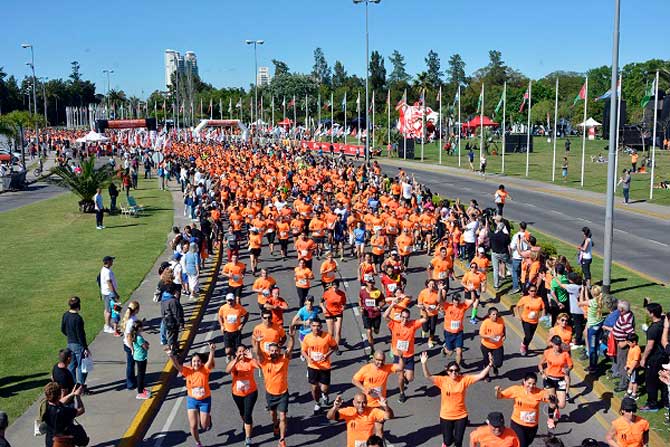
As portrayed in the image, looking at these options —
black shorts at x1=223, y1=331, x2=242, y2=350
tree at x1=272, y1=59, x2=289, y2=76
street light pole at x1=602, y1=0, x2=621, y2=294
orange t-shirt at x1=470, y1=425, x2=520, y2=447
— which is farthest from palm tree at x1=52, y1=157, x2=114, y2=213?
tree at x1=272, y1=59, x2=289, y2=76

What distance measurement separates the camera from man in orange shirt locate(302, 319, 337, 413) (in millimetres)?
10258

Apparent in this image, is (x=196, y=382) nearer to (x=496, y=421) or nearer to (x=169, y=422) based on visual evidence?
(x=169, y=422)

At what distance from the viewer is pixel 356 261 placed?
2214cm

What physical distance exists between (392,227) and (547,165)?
39.8m

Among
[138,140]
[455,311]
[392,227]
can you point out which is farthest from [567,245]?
[138,140]

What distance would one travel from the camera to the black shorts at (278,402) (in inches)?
375

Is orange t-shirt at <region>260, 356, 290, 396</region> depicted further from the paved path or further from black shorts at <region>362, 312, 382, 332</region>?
the paved path

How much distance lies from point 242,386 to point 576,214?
25.0m

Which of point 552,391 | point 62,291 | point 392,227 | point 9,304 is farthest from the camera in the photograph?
point 392,227

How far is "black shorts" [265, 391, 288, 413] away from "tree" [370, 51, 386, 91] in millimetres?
137519

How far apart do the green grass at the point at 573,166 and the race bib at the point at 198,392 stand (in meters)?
30.6

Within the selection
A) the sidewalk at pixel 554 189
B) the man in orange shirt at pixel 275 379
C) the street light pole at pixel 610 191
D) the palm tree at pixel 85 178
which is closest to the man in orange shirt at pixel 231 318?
the man in orange shirt at pixel 275 379

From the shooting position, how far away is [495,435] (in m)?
7.50

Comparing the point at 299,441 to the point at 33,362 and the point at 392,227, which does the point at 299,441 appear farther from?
the point at 392,227
